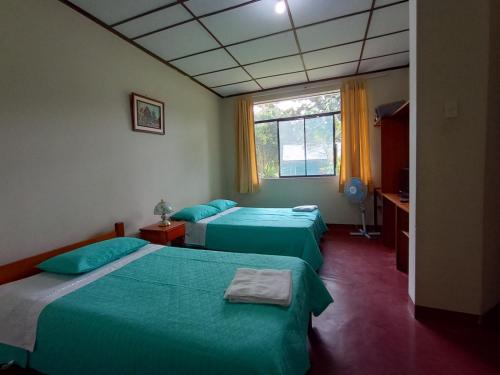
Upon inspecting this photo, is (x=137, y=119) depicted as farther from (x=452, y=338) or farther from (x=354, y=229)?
(x=354, y=229)

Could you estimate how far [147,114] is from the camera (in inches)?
119

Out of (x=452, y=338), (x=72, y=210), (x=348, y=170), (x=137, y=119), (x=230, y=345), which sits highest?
(x=137, y=119)

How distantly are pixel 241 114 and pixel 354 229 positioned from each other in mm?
3140

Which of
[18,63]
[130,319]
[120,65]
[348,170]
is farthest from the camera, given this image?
[348,170]

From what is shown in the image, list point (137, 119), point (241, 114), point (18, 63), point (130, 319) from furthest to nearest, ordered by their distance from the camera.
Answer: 1. point (241, 114)
2. point (137, 119)
3. point (18, 63)
4. point (130, 319)

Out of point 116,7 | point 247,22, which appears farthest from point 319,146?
point 116,7

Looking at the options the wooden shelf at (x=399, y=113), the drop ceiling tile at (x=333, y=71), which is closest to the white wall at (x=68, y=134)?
the drop ceiling tile at (x=333, y=71)

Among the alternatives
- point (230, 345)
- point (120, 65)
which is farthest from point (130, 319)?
point (120, 65)

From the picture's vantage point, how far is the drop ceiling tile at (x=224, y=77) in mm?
3806

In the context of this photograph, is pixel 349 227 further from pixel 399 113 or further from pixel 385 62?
pixel 385 62

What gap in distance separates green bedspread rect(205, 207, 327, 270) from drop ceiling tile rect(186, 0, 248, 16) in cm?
231

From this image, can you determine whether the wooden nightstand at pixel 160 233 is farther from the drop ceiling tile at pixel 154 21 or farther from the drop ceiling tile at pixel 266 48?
the drop ceiling tile at pixel 266 48

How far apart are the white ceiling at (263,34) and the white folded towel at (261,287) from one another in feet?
7.91

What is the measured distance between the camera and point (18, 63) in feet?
5.89
